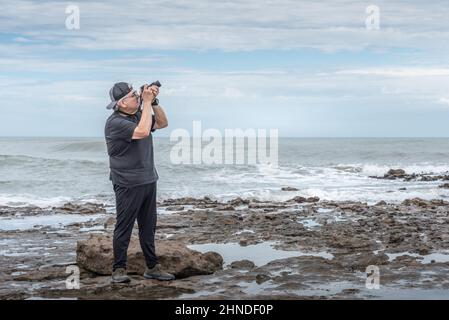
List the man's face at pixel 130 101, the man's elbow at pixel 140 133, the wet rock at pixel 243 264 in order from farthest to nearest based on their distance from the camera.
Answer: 1. the wet rock at pixel 243 264
2. the man's face at pixel 130 101
3. the man's elbow at pixel 140 133

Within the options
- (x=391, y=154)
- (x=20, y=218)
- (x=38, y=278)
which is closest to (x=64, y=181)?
(x=20, y=218)

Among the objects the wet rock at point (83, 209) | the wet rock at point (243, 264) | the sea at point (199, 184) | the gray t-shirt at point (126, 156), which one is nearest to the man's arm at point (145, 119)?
the gray t-shirt at point (126, 156)

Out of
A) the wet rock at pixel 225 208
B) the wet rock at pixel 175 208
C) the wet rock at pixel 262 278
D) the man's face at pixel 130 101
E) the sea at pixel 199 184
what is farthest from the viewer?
the sea at pixel 199 184

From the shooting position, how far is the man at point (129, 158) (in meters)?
6.86

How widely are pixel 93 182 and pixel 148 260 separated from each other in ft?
62.4

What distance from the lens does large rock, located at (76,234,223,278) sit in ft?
25.0

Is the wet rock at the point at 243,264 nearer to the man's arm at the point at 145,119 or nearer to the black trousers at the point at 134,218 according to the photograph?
the black trousers at the point at 134,218

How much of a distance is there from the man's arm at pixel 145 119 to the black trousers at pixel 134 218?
1.90ft

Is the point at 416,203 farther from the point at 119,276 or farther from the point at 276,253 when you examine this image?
the point at 119,276

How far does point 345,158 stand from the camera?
Result: 53219 mm

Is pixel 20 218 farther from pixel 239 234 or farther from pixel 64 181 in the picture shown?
pixel 64 181

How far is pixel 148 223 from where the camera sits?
7.25 meters

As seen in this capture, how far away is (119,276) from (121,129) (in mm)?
1562

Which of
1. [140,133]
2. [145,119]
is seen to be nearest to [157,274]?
[140,133]
